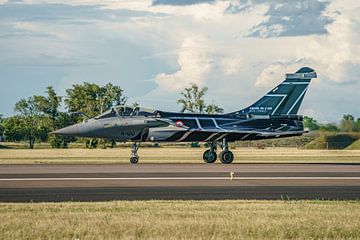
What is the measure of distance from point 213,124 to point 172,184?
16.0 meters

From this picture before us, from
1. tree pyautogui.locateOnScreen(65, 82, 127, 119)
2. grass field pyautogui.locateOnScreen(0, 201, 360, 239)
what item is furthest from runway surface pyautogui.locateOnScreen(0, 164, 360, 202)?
tree pyautogui.locateOnScreen(65, 82, 127, 119)

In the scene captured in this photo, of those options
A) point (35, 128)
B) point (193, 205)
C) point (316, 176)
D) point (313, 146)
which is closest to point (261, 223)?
point (193, 205)

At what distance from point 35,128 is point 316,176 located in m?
90.8

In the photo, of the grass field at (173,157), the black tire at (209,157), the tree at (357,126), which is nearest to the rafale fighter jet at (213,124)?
the black tire at (209,157)

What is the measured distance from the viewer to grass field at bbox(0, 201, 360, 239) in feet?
41.2

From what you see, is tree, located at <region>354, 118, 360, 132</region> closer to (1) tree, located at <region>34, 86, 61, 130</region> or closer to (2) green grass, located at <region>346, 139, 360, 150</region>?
(2) green grass, located at <region>346, 139, 360, 150</region>

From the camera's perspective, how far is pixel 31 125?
11581cm

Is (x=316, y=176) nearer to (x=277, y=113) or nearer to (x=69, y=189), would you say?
(x=69, y=189)

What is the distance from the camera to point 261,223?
13641 mm

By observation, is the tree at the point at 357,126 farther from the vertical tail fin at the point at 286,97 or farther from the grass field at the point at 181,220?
the grass field at the point at 181,220

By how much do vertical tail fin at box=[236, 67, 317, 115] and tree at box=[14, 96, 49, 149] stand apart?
69607 mm

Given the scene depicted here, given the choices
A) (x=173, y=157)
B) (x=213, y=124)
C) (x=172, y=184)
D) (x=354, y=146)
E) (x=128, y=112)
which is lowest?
(x=172, y=184)

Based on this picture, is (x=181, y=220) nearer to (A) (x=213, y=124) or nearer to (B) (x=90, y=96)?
(A) (x=213, y=124)

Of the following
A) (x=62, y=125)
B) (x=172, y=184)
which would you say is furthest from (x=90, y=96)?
(x=172, y=184)
